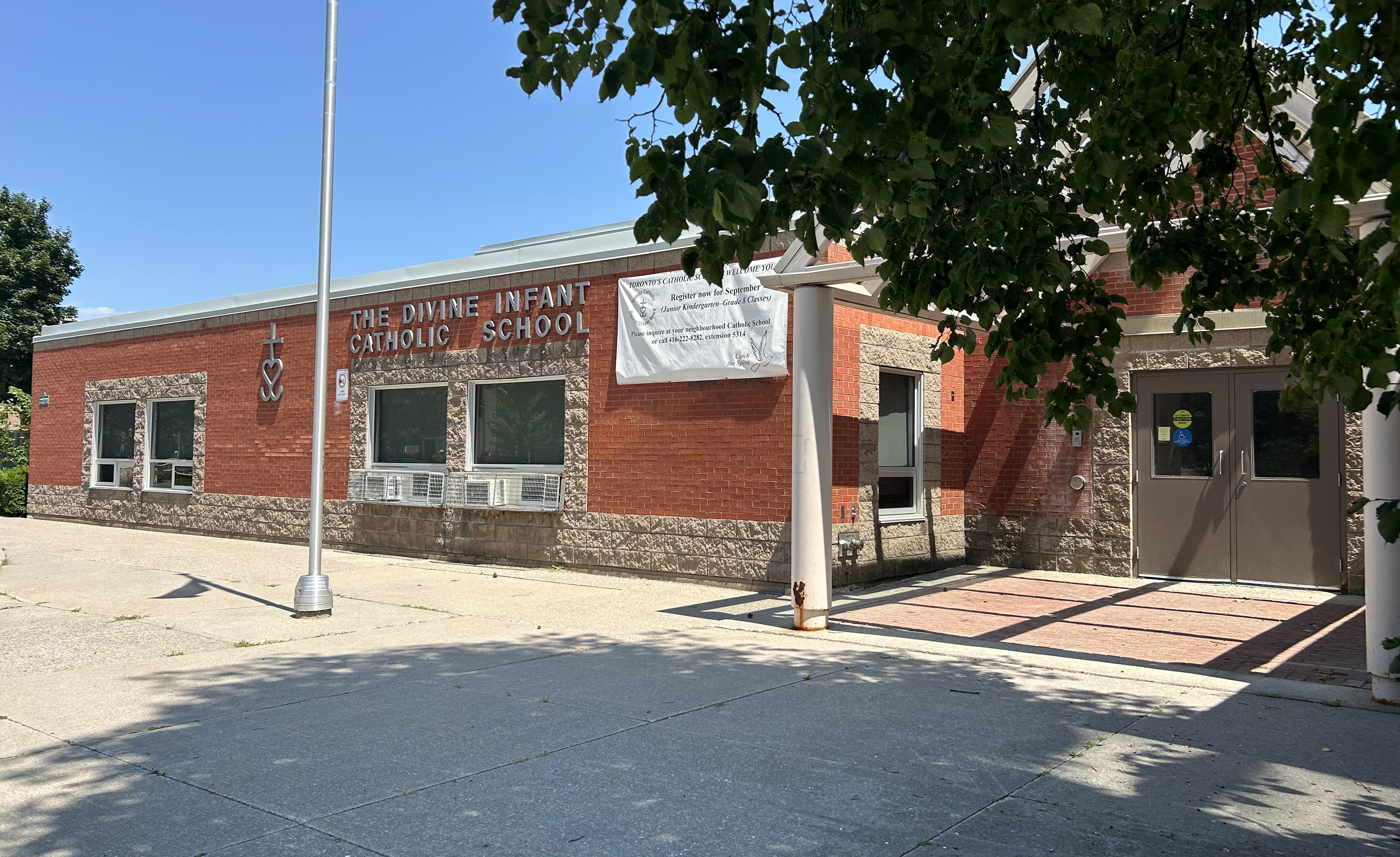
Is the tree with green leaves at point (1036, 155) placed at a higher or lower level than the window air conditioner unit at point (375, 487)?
higher

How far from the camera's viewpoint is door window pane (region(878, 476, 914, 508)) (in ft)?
41.9

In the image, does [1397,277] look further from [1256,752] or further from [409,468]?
[409,468]

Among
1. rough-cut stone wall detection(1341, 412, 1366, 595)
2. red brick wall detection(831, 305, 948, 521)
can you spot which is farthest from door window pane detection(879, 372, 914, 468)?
rough-cut stone wall detection(1341, 412, 1366, 595)

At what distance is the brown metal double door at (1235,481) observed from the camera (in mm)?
11289

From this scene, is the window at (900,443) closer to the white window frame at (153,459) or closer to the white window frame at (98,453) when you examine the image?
the white window frame at (153,459)

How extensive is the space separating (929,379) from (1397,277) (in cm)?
→ 1077

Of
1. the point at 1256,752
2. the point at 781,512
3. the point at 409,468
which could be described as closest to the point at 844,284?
the point at 781,512

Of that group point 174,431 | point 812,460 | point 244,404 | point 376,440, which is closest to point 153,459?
point 174,431

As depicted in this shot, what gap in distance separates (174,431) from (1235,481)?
17.9 m

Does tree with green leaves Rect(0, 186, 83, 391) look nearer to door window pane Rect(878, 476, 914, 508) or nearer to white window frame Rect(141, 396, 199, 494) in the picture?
white window frame Rect(141, 396, 199, 494)

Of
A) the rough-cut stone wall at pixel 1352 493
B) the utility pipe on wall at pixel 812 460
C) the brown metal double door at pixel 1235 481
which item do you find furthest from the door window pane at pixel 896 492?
the rough-cut stone wall at pixel 1352 493

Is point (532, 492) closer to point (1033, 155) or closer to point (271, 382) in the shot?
point (271, 382)

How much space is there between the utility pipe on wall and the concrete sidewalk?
395 millimetres

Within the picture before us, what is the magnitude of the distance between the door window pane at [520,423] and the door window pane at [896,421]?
4226 millimetres
